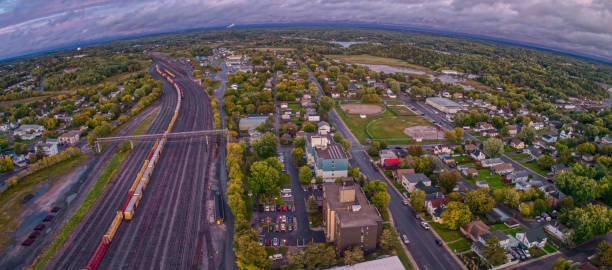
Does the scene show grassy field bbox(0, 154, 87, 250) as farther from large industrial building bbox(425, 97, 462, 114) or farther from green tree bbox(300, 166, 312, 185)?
large industrial building bbox(425, 97, 462, 114)

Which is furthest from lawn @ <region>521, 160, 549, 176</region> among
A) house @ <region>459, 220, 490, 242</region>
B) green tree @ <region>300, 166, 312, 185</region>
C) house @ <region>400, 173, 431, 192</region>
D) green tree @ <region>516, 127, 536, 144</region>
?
green tree @ <region>300, 166, 312, 185</region>

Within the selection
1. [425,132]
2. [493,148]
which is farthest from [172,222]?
[425,132]

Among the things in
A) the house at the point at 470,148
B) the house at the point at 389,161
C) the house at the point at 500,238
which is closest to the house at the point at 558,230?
the house at the point at 500,238

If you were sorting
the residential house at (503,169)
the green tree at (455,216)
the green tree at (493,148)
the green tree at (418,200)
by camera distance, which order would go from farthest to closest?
the green tree at (493,148), the residential house at (503,169), the green tree at (418,200), the green tree at (455,216)

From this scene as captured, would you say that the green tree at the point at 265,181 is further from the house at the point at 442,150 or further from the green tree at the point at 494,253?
the house at the point at 442,150

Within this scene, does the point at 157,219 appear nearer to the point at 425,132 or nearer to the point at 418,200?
the point at 418,200

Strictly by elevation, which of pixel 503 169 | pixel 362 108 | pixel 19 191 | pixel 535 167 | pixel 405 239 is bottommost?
pixel 405 239

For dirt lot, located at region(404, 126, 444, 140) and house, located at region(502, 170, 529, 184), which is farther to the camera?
dirt lot, located at region(404, 126, 444, 140)
